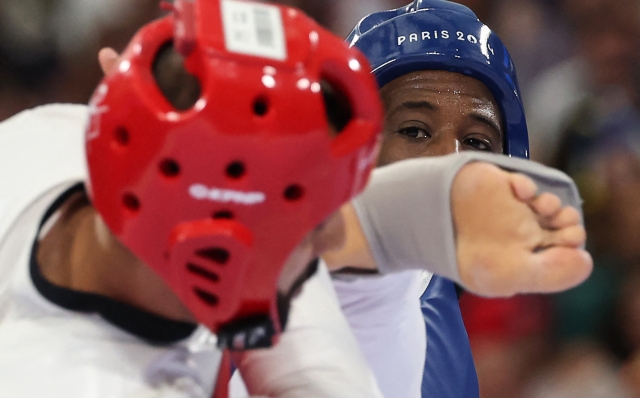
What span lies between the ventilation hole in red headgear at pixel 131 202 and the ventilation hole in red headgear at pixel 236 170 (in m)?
0.09

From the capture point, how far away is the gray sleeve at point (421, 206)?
0.71 metres

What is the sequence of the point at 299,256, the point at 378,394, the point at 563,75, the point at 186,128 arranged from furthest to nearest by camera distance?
the point at 563,75, the point at 378,394, the point at 299,256, the point at 186,128

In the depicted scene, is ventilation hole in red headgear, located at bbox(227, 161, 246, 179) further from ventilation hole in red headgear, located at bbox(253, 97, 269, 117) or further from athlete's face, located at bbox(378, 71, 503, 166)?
athlete's face, located at bbox(378, 71, 503, 166)

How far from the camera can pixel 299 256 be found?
0.68 metres

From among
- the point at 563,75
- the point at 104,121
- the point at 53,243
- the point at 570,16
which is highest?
the point at 104,121

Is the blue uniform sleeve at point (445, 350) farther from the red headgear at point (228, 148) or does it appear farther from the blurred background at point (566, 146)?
the red headgear at point (228, 148)

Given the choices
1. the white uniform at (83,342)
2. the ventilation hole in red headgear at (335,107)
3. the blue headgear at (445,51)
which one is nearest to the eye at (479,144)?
the blue headgear at (445,51)

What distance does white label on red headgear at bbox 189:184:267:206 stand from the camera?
0.57 meters

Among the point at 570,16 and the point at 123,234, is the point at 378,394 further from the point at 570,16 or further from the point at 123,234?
the point at 570,16

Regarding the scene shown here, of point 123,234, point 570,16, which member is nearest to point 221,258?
point 123,234

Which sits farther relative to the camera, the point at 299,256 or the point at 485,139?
the point at 485,139

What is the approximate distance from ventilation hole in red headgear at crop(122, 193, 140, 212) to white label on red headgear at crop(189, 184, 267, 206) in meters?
0.06

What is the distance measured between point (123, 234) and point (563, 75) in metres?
1.85

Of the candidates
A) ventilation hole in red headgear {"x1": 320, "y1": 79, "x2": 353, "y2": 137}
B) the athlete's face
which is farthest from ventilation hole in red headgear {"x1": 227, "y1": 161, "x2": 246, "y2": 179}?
the athlete's face
